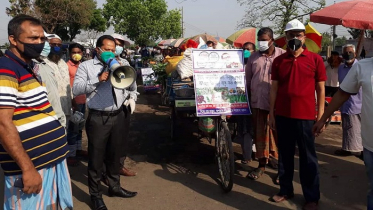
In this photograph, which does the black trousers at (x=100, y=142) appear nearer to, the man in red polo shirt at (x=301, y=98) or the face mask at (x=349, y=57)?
the man in red polo shirt at (x=301, y=98)

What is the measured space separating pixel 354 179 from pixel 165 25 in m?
38.3

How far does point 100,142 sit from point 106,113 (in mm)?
332

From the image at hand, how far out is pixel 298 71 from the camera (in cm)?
325

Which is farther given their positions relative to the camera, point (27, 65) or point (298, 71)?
point (298, 71)

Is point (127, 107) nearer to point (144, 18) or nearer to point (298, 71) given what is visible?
point (298, 71)

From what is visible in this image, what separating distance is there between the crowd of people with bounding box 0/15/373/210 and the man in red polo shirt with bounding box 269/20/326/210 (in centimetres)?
1

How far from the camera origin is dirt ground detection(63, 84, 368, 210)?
11.9ft

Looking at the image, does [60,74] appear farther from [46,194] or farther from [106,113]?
[46,194]

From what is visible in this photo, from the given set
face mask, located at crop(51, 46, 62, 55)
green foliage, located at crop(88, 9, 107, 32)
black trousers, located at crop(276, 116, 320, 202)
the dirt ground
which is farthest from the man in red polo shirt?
green foliage, located at crop(88, 9, 107, 32)

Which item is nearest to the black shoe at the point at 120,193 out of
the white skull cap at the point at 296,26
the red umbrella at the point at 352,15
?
the white skull cap at the point at 296,26

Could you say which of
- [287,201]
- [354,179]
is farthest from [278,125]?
[354,179]

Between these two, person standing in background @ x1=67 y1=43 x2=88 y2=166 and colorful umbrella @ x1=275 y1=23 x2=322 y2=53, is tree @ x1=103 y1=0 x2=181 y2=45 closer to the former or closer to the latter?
colorful umbrella @ x1=275 y1=23 x2=322 y2=53

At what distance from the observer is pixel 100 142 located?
3402mm

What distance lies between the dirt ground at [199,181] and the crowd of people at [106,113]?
18 centimetres
